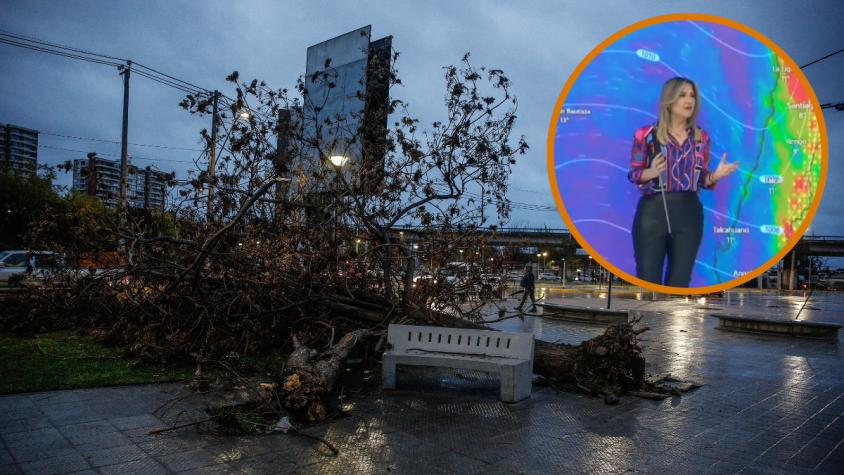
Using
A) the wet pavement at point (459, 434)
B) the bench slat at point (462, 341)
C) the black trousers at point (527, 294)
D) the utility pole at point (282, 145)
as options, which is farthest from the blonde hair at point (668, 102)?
the utility pole at point (282, 145)

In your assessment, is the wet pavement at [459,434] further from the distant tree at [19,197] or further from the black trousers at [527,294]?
the distant tree at [19,197]

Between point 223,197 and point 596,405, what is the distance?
6.26 m

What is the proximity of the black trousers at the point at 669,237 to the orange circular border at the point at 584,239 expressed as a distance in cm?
23

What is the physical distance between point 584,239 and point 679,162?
73.3 inches

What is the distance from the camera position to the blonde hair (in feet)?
28.2

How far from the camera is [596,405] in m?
5.94

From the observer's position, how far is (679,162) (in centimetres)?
845

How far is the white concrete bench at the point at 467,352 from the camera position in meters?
5.95

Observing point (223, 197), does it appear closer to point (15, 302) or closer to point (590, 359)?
point (15, 302)

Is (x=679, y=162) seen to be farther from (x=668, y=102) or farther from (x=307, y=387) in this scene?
(x=307, y=387)

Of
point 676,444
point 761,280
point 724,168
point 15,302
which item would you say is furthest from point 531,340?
point 761,280

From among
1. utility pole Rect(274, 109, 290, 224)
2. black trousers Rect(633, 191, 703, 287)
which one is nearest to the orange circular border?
black trousers Rect(633, 191, 703, 287)

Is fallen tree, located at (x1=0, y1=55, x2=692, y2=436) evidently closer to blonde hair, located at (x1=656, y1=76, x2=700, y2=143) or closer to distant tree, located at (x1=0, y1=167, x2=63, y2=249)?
blonde hair, located at (x1=656, y1=76, x2=700, y2=143)

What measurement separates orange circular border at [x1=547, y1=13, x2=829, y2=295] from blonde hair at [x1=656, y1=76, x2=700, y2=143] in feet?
3.29
